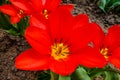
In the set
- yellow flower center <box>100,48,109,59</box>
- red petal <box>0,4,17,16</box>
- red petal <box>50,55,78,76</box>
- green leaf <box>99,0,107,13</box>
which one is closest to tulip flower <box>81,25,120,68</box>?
yellow flower center <box>100,48,109,59</box>

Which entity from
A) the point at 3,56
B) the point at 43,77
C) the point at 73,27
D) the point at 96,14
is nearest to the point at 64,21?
the point at 73,27

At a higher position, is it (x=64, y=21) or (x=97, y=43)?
(x=64, y=21)

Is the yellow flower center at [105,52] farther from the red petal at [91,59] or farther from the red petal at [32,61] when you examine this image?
the red petal at [32,61]

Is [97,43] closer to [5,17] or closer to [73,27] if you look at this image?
[73,27]

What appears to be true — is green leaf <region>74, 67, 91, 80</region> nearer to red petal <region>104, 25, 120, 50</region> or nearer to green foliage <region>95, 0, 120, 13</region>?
red petal <region>104, 25, 120, 50</region>

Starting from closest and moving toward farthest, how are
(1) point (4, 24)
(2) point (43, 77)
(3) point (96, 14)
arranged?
(2) point (43, 77) → (1) point (4, 24) → (3) point (96, 14)

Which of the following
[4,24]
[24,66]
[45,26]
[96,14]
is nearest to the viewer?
[24,66]

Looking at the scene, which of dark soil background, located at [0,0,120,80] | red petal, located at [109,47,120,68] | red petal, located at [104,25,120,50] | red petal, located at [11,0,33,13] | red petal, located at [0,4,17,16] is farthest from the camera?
dark soil background, located at [0,0,120,80]
